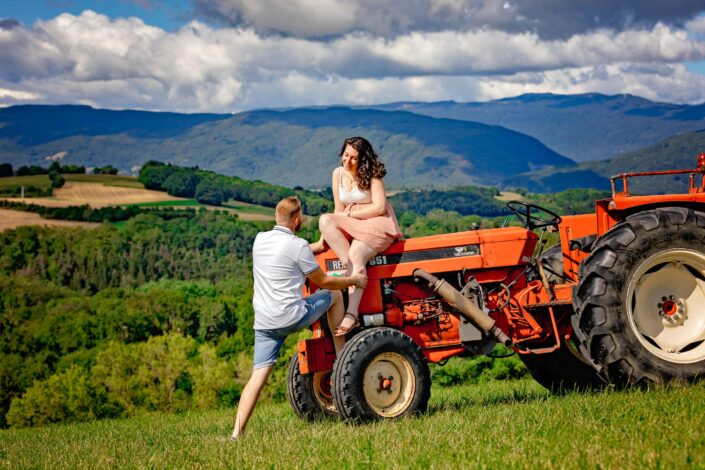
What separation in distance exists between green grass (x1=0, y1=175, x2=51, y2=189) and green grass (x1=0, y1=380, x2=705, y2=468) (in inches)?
6636

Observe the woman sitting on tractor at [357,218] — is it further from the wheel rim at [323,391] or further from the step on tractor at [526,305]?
the wheel rim at [323,391]

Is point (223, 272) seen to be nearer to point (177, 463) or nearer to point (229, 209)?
point (229, 209)

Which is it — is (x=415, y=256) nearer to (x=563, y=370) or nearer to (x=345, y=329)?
(x=345, y=329)

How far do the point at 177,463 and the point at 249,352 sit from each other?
62.0 m

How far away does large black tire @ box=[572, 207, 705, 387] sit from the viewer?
800 cm

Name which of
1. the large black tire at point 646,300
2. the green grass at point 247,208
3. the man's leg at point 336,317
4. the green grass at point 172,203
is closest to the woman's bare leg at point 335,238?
the man's leg at point 336,317

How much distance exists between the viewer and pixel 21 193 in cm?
16462

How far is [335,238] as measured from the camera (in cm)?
831

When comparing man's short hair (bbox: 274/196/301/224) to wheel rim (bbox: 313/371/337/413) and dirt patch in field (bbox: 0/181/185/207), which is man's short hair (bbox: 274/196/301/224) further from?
dirt patch in field (bbox: 0/181/185/207)

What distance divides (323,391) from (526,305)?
91.1 inches

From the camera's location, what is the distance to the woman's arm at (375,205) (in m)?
8.44

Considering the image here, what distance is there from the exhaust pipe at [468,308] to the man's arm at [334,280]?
0.71m

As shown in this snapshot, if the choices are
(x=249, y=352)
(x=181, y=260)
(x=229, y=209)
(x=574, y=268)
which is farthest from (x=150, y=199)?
(x=574, y=268)

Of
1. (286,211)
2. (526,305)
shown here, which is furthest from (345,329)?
(526,305)
